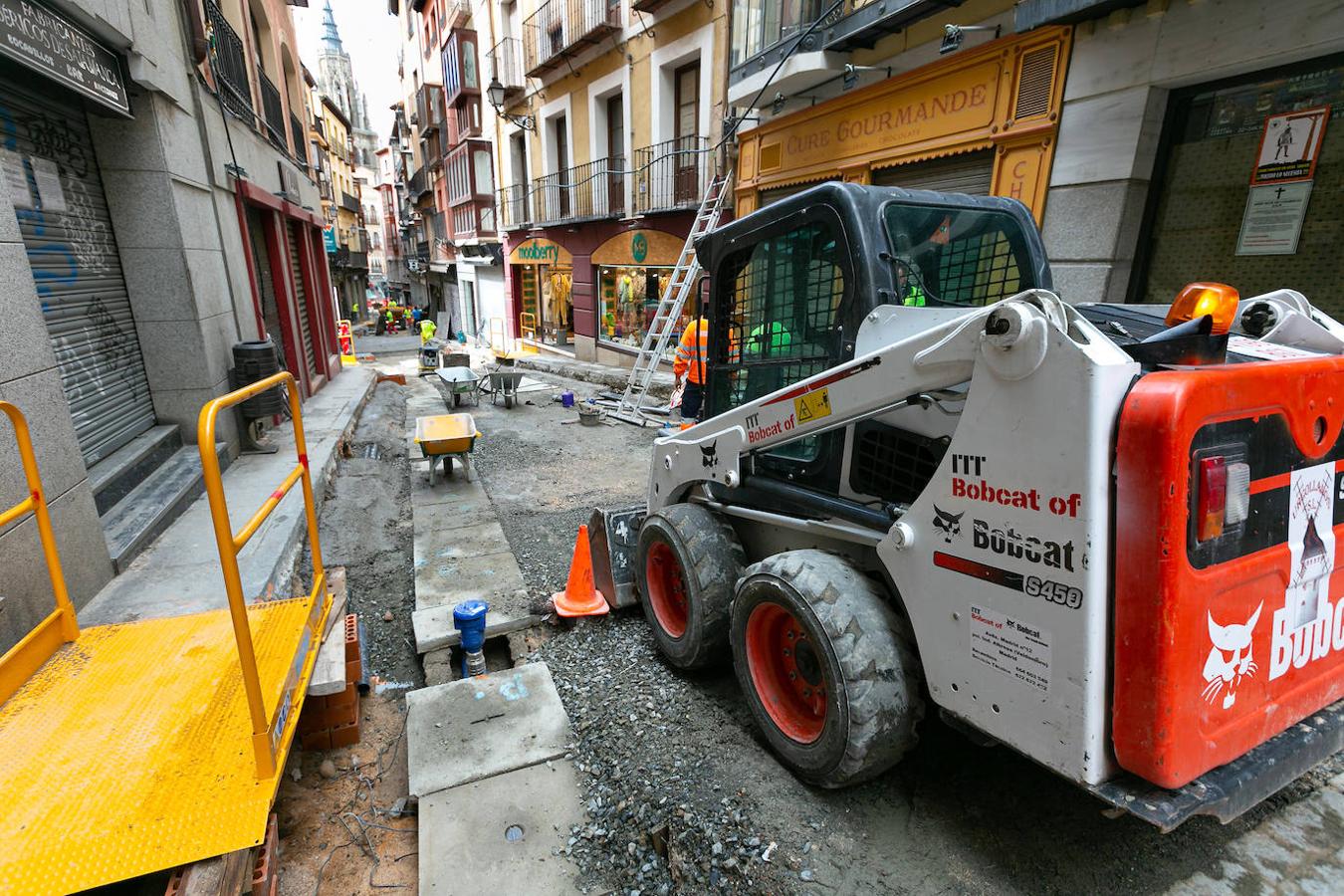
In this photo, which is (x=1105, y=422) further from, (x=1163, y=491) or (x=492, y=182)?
(x=492, y=182)

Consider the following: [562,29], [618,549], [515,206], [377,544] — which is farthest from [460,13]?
[618,549]

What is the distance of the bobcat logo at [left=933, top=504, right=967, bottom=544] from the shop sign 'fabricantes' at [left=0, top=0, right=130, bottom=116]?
5.47 metres

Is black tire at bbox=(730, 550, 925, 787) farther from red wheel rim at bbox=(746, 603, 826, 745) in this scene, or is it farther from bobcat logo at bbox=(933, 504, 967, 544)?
bobcat logo at bbox=(933, 504, 967, 544)

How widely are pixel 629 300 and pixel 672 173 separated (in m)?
3.56

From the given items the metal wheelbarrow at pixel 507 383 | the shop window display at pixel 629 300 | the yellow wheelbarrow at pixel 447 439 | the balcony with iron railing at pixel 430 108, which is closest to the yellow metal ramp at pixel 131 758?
the yellow wheelbarrow at pixel 447 439

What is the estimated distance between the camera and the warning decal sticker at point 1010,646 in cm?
180

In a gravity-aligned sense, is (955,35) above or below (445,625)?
above

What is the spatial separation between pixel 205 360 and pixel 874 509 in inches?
260

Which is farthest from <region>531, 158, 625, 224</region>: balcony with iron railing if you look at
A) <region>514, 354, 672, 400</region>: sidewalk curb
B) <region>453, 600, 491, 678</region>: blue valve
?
<region>453, 600, 491, 678</region>: blue valve

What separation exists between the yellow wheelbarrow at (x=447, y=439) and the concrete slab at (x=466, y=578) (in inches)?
78.3

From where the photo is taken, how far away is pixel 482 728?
310cm

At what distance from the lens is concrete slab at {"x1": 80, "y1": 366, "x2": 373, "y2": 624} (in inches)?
143

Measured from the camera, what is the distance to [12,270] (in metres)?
3.21

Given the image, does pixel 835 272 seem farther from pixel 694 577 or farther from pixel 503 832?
pixel 503 832
